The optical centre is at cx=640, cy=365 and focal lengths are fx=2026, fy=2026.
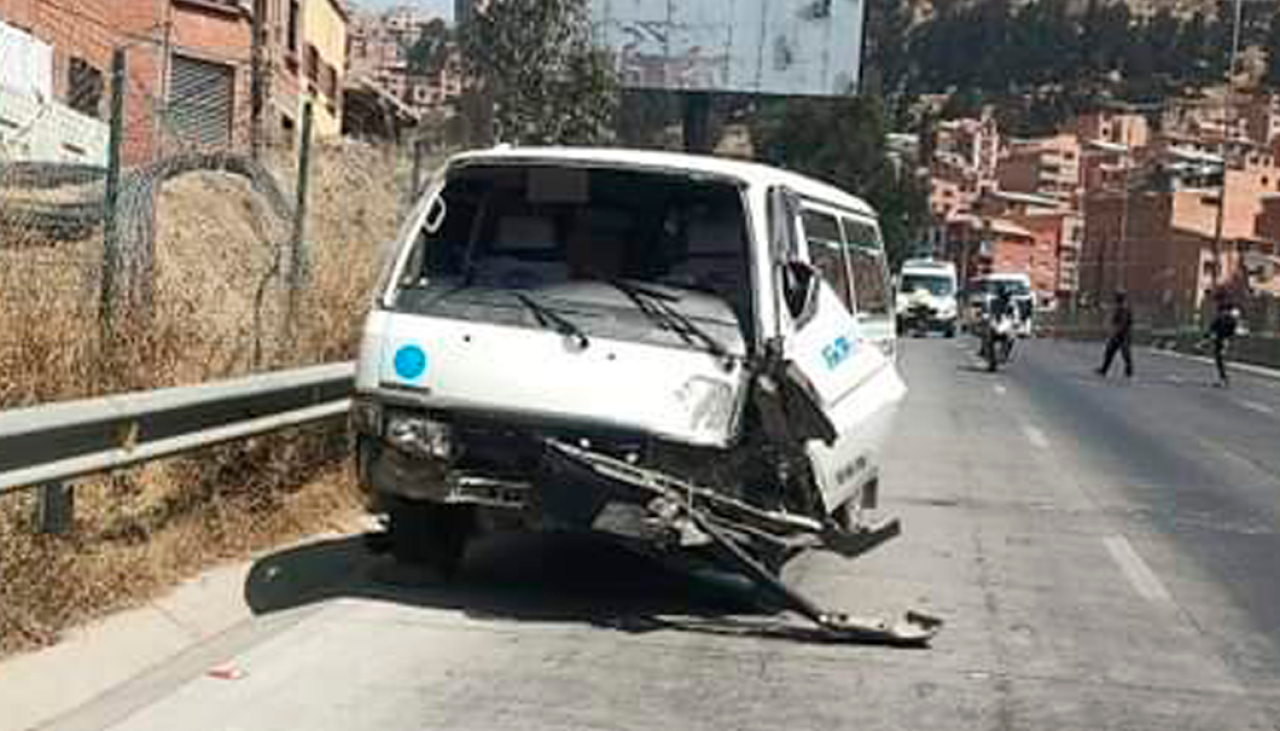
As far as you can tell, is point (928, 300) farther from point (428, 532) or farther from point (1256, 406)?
point (428, 532)

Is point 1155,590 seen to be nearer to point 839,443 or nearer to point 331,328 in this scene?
point 839,443

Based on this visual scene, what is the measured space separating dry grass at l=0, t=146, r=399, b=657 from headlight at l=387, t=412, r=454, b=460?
41.9 inches

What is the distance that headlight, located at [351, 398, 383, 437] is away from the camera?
8.95 m

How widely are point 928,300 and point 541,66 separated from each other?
113 feet

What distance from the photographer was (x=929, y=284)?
209ft

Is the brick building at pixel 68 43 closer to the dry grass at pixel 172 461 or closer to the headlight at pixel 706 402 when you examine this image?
the dry grass at pixel 172 461

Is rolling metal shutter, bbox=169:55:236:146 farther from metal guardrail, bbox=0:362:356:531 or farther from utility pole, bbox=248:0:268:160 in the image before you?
metal guardrail, bbox=0:362:356:531

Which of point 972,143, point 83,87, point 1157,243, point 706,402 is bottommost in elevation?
point 1157,243

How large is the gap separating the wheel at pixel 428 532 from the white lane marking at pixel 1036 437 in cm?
1149

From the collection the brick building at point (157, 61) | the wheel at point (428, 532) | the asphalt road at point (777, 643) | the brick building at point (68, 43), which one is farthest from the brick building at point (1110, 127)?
the wheel at point (428, 532)

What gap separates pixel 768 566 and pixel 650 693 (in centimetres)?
172

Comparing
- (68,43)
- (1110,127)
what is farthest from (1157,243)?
(68,43)

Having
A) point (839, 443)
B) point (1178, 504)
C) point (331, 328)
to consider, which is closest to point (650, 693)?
point (839, 443)

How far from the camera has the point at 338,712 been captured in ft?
22.8
